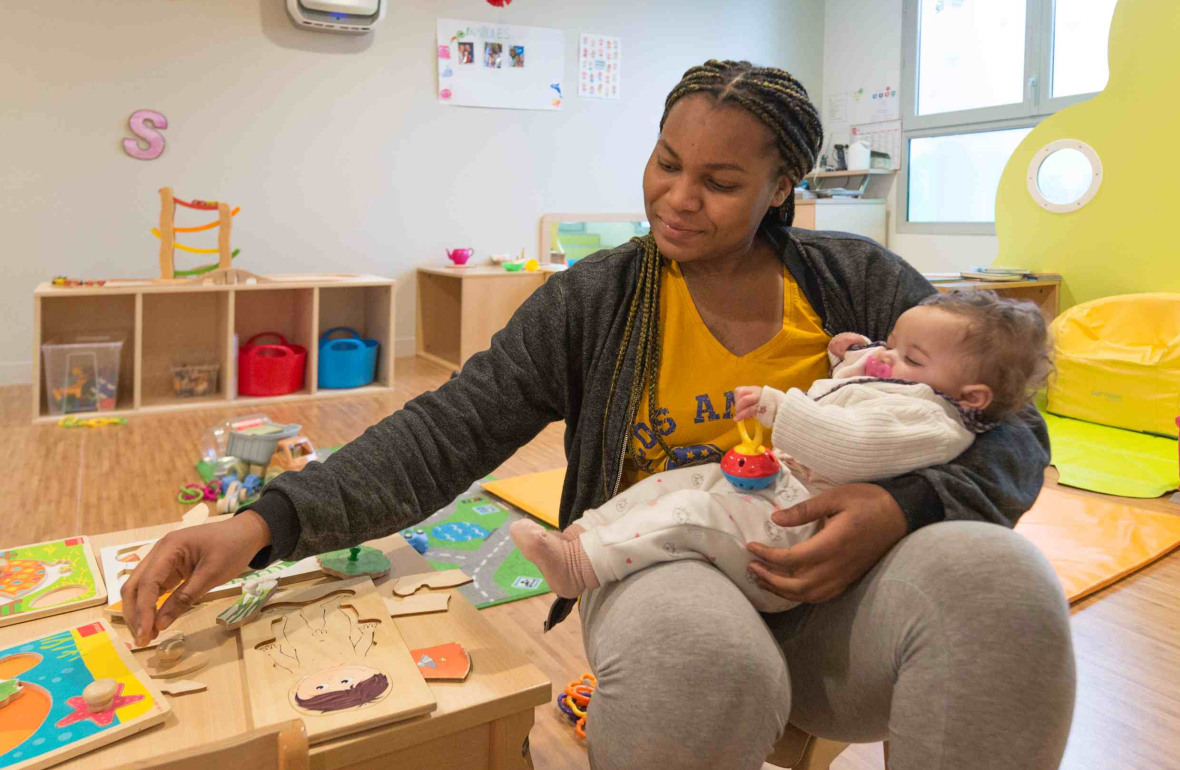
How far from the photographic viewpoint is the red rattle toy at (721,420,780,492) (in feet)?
2.91

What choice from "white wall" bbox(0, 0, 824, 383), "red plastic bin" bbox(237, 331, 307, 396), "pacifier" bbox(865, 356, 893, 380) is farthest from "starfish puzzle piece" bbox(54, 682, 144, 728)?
"white wall" bbox(0, 0, 824, 383)

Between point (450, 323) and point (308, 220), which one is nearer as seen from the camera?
point (308, 220)

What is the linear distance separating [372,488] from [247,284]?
276 centimetres

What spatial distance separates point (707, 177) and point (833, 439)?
32cm

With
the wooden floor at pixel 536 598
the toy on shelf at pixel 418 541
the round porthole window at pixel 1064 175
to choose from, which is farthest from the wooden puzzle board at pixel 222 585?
the round porthole window at pixel 1064 175

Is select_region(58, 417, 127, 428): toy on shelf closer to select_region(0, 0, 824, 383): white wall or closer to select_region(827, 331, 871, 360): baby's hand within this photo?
select_region(0, 0, 824, 383): white wall

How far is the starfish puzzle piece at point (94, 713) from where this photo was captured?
2.30ft

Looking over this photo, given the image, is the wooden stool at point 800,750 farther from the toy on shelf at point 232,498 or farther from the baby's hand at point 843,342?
the toy on shelf at point 232,498

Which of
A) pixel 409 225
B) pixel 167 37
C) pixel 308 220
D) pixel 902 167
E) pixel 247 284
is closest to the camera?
pixel 247 284

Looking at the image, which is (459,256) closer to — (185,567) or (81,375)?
(81,375)

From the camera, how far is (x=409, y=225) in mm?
4492

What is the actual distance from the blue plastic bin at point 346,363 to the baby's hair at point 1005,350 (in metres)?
3.08

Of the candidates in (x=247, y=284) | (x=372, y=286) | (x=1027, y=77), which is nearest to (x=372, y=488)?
(x=247, y=284)

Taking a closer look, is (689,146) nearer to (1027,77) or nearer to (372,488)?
(372,488)
